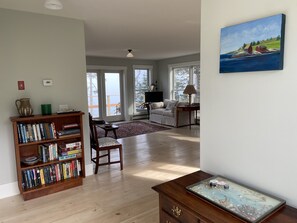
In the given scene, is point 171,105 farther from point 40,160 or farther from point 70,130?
point 40,160

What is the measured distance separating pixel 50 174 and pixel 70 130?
638 mm

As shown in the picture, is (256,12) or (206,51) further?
(206,51)

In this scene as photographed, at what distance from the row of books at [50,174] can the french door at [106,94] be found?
16.1ft

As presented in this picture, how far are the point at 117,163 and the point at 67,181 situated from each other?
1.03 meters

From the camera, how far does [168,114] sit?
23.7 feet

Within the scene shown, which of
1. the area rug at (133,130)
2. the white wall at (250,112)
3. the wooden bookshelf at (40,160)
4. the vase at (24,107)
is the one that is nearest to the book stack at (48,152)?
the wooden bookshelf at (40,160)

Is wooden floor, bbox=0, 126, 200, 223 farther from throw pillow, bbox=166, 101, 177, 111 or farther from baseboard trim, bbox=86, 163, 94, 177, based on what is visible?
throw pillow, bbox=166, 101, 177, 111

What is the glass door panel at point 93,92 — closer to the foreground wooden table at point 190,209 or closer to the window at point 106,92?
the window at point 106,92

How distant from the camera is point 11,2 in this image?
2.46 m

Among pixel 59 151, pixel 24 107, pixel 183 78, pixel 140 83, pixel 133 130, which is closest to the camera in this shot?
pixel 24 107

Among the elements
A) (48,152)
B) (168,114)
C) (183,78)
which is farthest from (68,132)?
(183,78)

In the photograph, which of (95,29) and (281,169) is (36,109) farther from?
(281,169)

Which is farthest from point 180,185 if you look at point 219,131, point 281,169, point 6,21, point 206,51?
point 6,21

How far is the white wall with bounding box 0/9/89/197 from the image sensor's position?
2709 mm
